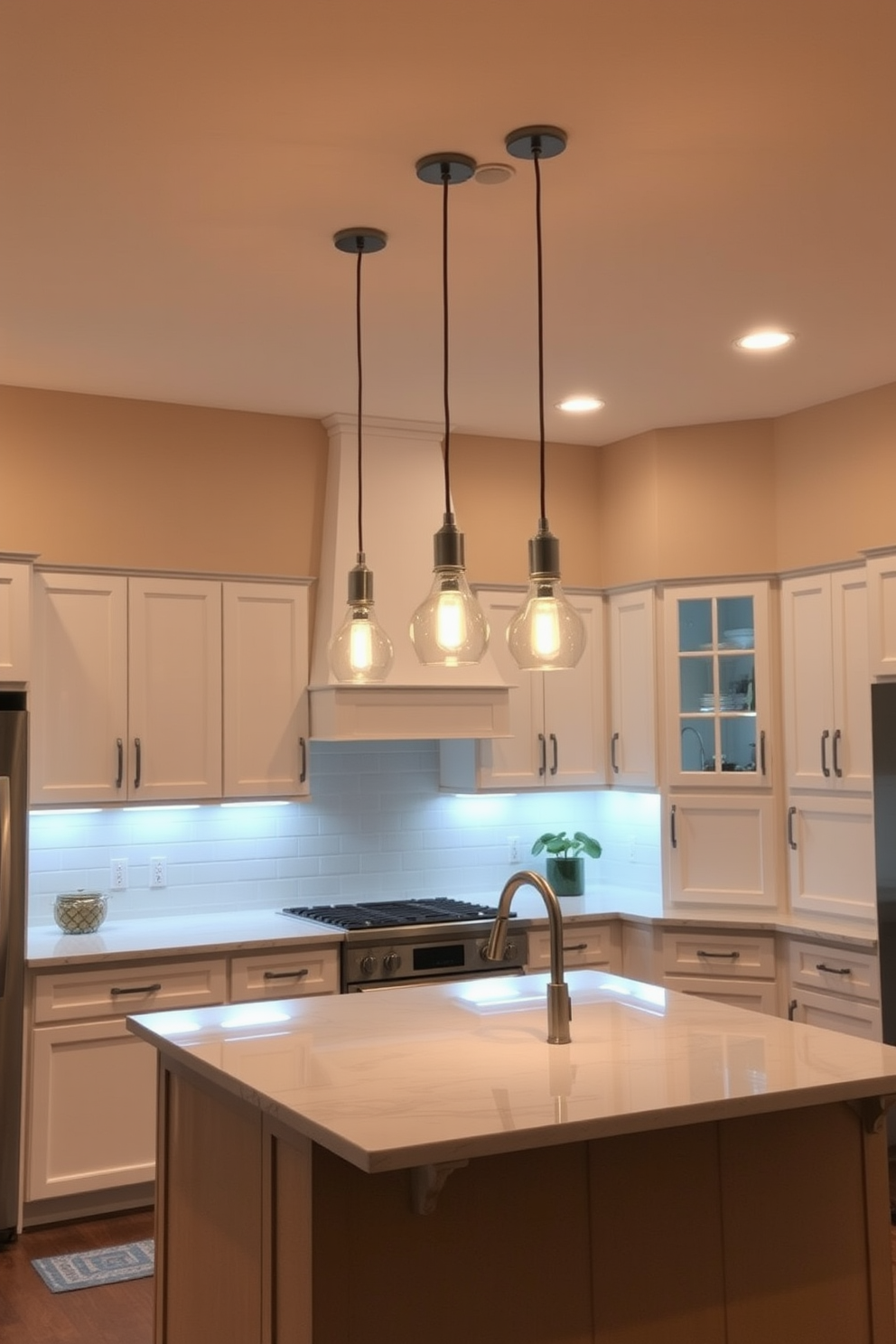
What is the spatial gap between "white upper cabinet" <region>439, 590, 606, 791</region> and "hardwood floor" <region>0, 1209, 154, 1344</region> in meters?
2.18

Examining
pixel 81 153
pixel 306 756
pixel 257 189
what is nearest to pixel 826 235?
pixel 257 189

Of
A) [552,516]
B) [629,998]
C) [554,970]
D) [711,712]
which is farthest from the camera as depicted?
[552,516]

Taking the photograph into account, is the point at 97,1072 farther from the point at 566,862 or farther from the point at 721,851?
the point at 721,851

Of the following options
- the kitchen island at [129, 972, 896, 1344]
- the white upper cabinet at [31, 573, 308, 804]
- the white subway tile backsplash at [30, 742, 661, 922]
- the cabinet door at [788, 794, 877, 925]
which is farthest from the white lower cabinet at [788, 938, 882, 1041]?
the white upper cabinet at [31, 573, 308, 804]

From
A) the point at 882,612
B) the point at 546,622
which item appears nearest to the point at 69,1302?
the point at 546,622

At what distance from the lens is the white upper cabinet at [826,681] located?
4965 mm

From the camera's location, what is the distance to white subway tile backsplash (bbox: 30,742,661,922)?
5055 mm

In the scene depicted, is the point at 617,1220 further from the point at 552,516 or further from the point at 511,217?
the point at 552,516

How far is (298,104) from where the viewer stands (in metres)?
2.75

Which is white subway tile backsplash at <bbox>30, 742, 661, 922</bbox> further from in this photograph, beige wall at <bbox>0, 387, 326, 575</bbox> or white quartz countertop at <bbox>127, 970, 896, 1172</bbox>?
white quartz countertop at <bbox>127, 970, 896, 1172</bbox>

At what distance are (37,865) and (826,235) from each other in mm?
3455

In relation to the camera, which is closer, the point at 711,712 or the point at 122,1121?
the point at 122,1121

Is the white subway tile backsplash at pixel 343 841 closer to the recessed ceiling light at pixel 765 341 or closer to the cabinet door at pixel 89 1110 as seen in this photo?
the cabinet door at pixel 89 1110

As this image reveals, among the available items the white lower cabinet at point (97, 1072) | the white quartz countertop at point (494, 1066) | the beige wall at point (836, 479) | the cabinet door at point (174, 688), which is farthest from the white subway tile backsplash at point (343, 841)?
the white quartz countertop at point (494, 1066)
